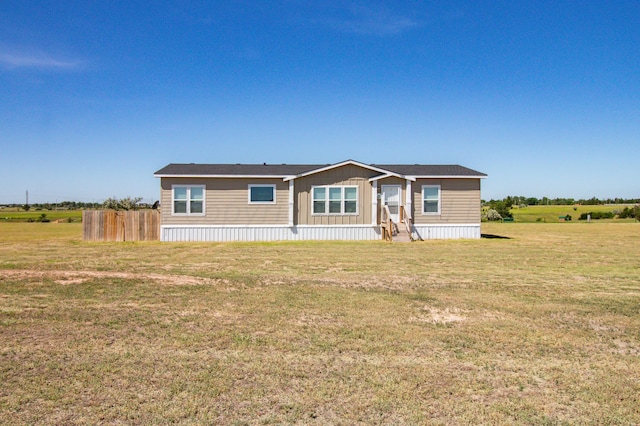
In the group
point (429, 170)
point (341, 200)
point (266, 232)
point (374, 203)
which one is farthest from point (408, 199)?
point (266, 232)

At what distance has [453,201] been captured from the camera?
25688 mm

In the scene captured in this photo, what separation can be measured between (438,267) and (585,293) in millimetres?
4526

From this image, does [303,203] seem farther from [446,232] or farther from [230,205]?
[446,232]

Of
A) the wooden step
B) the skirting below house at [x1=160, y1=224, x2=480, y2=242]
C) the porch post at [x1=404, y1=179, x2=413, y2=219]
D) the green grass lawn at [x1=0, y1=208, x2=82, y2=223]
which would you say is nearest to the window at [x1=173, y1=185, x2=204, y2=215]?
the skirting below house at [x1=160, y1=224, x2=480, y2=242]

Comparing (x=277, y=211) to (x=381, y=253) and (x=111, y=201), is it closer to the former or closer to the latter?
(x=381, y=253)

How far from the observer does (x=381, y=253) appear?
1791 cm

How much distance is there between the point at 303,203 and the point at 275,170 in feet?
8.36

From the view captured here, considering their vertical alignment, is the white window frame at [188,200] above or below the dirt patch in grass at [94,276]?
above

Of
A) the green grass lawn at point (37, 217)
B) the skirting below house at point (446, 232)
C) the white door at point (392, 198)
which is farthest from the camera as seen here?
the green grass lawn at point (37, 217)

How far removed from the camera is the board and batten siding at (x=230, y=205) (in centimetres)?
2430

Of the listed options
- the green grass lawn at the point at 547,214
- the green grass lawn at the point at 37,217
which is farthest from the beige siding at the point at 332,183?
the green grass lawn at the point at 37,217

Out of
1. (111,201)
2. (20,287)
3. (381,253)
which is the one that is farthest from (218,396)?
(111,201)

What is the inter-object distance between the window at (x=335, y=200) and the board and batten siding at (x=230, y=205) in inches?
61.3

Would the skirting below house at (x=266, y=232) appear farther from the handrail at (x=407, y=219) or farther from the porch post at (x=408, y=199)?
the porch post at (x=408, y=199)
